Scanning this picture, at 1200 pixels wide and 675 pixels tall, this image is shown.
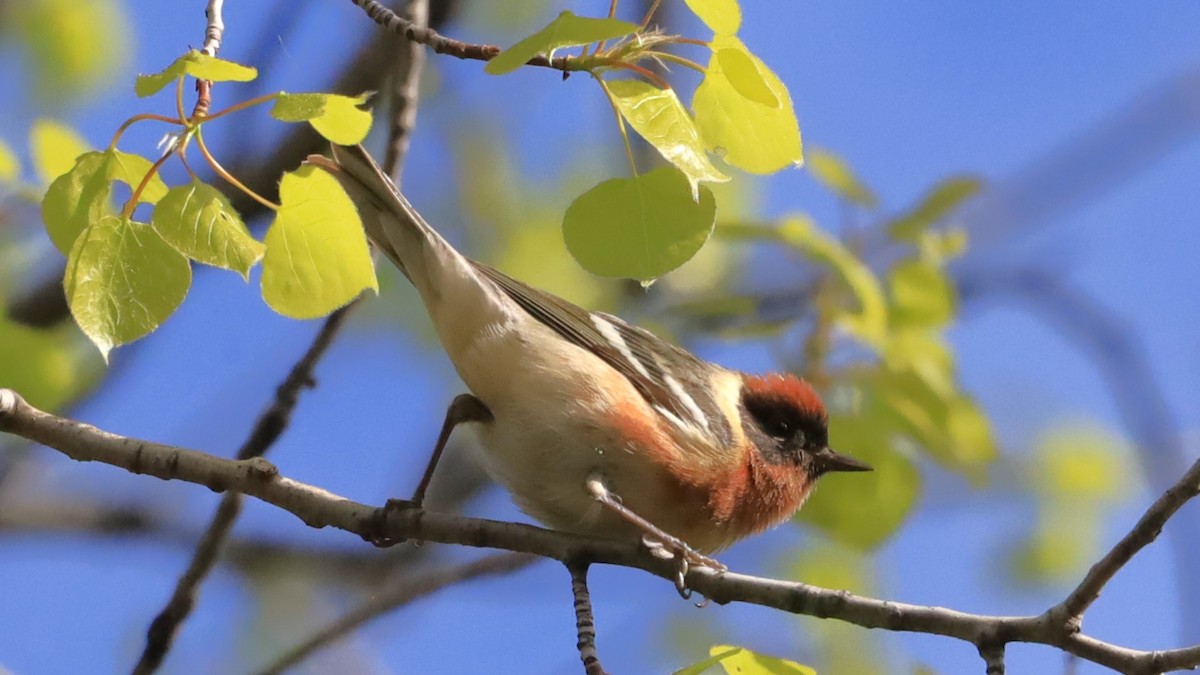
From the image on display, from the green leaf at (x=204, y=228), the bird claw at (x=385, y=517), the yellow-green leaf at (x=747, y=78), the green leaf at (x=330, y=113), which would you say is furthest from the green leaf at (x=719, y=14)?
the bird claw at (x=385, y=517)

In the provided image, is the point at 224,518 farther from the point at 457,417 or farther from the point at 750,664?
the point at 750,664

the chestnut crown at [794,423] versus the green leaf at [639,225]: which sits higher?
the chestnut crown at [794,423]

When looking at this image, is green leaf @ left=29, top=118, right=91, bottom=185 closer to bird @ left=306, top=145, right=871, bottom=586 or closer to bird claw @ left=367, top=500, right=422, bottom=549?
bird @ left=306, top=145, right=871, bottom=586

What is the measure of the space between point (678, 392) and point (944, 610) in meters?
1.41

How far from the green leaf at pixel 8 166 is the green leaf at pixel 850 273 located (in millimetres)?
2196

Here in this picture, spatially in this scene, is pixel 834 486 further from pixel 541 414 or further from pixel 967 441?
pixel 541 414

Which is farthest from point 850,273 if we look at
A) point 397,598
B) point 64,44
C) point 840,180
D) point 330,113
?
point 64,44

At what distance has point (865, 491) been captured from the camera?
3.59 meters

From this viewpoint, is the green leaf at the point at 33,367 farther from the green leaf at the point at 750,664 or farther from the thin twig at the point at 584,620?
the green leaf at the point at 750,664

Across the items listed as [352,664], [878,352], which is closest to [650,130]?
[878,352]

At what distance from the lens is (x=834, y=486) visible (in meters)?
3.71

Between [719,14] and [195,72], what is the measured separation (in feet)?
2.92

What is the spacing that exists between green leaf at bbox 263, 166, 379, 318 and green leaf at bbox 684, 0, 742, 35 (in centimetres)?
72

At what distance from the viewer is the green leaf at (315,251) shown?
212 cm
